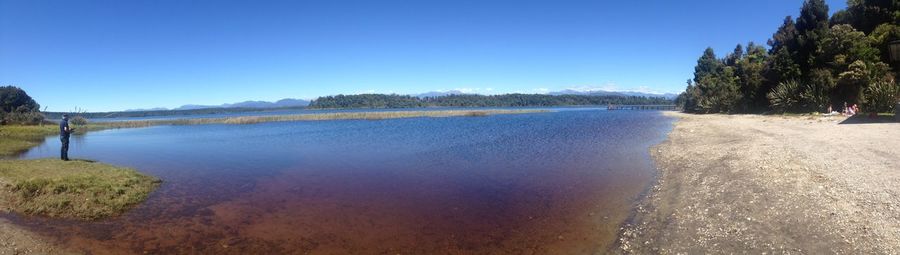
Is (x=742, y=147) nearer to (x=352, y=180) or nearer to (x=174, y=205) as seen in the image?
(x=352, y=180)

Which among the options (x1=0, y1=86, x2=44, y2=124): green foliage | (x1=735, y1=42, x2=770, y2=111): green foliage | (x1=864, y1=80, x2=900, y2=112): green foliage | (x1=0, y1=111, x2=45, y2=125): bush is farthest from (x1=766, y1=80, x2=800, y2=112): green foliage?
(x1=0, y1=111, x2=45, y2=125): bush

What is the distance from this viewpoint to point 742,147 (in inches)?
722

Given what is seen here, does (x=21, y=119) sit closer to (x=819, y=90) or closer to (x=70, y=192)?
(x=70, y=192)

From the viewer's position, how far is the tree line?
32.6 meters

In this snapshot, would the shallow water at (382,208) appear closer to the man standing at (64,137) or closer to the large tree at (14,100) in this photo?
the man standing at (64,137)

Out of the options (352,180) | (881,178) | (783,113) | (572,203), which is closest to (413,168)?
(352,180)

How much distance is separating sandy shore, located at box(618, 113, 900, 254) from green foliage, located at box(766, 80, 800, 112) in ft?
95.0

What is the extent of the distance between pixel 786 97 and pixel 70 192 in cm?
5012

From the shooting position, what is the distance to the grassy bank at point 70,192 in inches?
449

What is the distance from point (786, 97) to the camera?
1631 inches

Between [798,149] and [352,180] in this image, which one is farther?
[352,180]

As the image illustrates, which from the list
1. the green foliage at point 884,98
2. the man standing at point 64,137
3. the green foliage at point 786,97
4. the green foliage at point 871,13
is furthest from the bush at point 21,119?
the green foliage at point 871,13

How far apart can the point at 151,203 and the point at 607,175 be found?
14.4 meters

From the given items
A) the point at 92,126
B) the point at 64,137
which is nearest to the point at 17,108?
the point at 92,126
